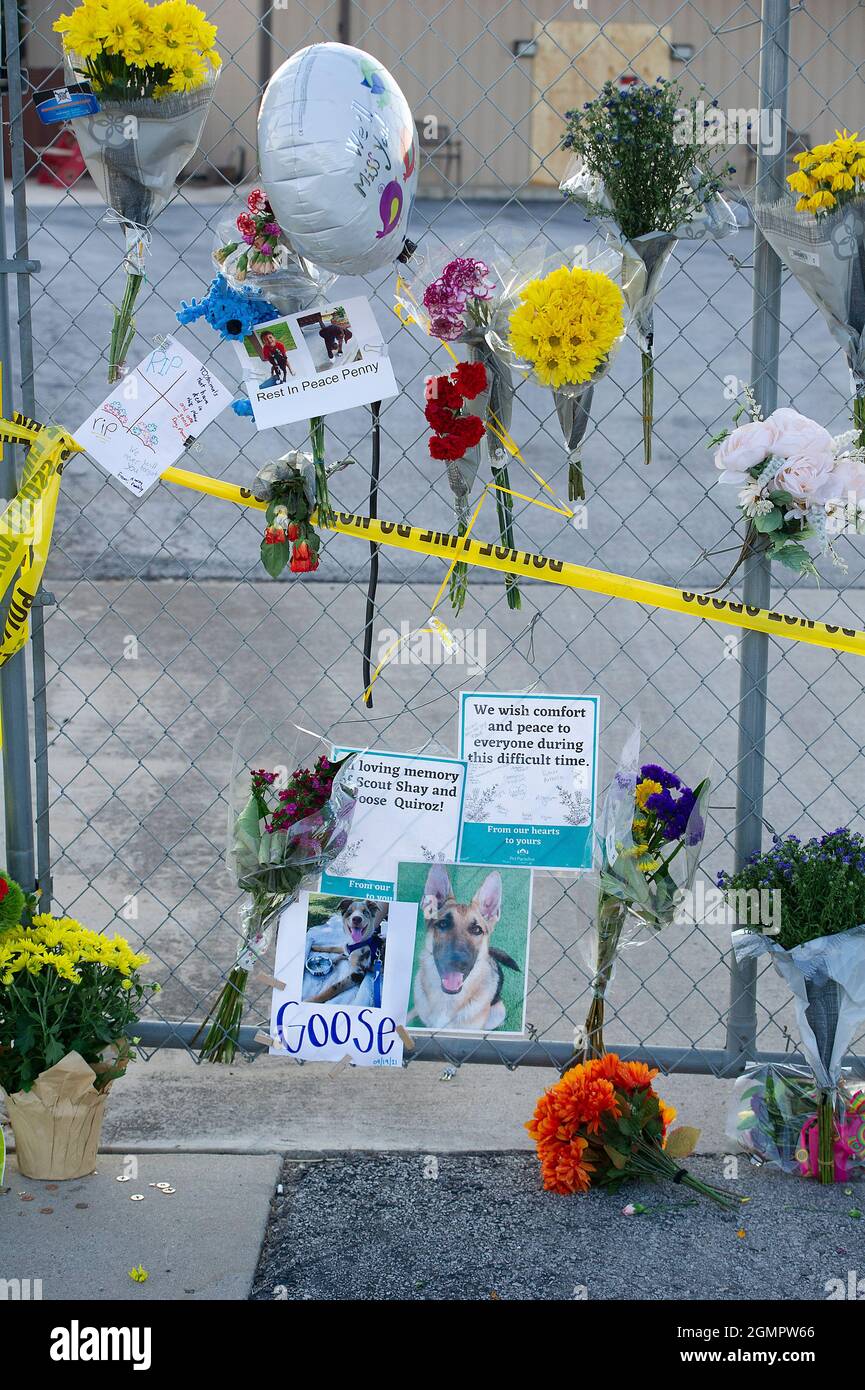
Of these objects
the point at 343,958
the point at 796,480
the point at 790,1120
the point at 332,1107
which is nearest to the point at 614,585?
the point at 796,480

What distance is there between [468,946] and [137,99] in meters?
1.82

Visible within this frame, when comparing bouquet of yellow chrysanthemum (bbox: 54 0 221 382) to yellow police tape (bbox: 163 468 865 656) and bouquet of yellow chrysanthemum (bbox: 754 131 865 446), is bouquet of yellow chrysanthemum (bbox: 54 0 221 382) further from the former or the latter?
bouquet of yellow chrysanthemum (bbox: 754 131 865 446)

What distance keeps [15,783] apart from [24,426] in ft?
2.60

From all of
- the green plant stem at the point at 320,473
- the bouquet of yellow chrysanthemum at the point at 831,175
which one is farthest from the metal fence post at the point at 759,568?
the green plant stem at the point at 320,473

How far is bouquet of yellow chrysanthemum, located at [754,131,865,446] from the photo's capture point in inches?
106

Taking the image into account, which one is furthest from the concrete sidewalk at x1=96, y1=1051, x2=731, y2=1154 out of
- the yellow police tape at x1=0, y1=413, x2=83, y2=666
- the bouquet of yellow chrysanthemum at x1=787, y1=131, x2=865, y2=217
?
the bouquet of yellow chrysanthemum at x1=787, y1=131, x2=865, y2=217

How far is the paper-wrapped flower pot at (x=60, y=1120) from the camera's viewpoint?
9.33ft

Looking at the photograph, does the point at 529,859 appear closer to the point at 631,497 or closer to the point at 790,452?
the point at 790,452

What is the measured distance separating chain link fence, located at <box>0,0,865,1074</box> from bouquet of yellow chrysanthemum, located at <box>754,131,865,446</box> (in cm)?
9

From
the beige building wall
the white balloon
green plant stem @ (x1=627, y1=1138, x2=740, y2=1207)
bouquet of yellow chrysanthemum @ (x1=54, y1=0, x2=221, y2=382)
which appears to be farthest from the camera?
the beige building wall

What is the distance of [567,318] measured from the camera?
8.44 feet

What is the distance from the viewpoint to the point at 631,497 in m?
8.86

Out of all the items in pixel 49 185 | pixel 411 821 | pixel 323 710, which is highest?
pixel 49 185

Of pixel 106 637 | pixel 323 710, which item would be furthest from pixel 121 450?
pixel 106 637
